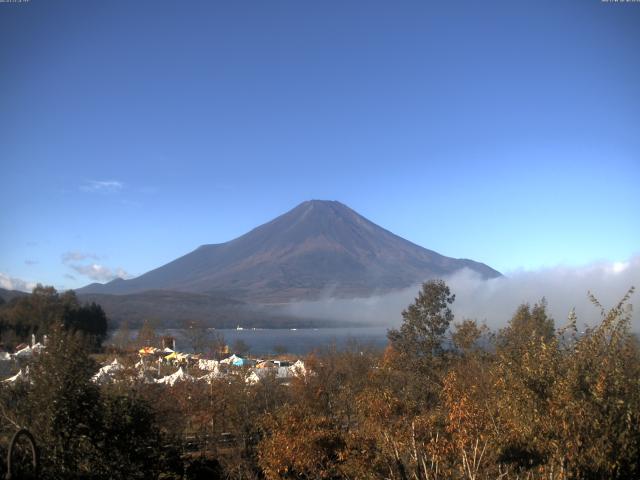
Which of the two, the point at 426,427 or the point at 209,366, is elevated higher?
the point at 426,427

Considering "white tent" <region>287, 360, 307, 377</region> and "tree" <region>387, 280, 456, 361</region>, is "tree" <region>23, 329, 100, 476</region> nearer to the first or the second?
"white tent" <region>287, 360, 307, 377</region>

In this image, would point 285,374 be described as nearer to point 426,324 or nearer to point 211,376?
point 426,324

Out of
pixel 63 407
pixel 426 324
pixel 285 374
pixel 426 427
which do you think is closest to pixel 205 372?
pixel 285 374

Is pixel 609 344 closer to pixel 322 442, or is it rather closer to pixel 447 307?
pixel 322 442

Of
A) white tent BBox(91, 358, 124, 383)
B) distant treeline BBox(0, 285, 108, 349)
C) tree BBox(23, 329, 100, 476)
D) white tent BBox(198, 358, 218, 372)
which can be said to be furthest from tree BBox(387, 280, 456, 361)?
distant treeline BBox(0, 285, 108, 349)

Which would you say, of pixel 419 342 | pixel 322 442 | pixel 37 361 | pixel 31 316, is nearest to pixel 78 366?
pixel 37 361
